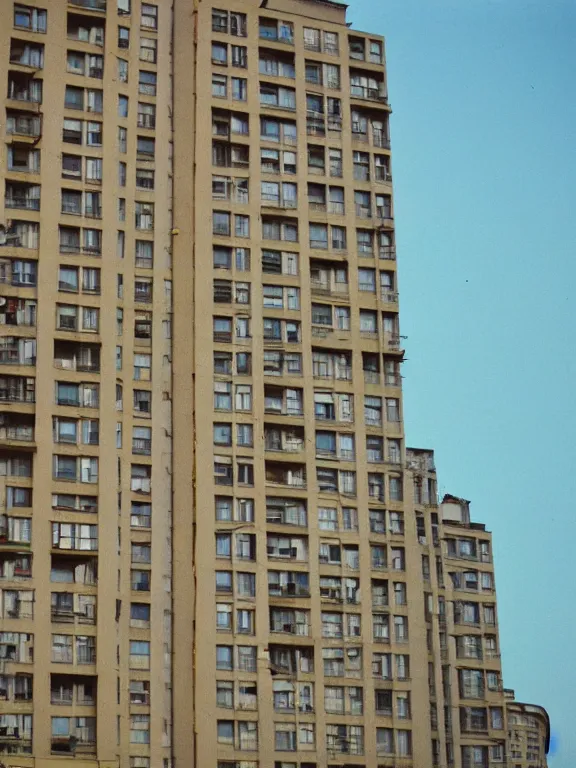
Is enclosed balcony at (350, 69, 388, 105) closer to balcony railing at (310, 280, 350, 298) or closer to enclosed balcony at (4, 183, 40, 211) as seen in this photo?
balcony railing at (310, 280, 350, 298)

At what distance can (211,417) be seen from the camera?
55.8 meters

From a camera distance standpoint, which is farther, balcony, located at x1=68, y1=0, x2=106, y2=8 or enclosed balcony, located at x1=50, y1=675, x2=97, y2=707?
balcony, located at x1=68, y1=0, x2=106, y2=8

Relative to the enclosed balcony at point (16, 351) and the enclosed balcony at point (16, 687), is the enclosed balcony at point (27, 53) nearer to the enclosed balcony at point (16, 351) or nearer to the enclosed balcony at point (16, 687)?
the enclosed balcony at point (16, 351)

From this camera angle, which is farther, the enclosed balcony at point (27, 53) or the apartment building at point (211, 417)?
the enclosed balcony at point (27, 53)

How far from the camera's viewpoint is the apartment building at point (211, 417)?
52906 millimetres

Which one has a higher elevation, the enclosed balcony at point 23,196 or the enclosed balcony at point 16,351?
the enclosed balcony at point 23,196

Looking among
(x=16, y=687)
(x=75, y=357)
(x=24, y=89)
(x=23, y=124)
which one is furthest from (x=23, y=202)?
(x=16, y=687)

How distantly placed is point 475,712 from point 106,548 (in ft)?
48.7

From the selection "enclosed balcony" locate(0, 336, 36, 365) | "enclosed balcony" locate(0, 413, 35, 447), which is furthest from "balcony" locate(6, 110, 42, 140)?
"enclosed balcony" locate(0, 413, 35, 447)

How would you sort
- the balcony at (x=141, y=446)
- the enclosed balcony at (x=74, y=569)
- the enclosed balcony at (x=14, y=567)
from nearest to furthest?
the enclosed balcony at (x=14, y=567)
the enclosed balcony at (x=74, y=569)
the balcony at (x=141, y=446)

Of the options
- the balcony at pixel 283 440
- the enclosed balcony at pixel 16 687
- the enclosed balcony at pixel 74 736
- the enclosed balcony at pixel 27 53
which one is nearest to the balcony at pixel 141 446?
the balcony at pixel 283 440

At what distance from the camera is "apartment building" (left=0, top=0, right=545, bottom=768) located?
174 ft

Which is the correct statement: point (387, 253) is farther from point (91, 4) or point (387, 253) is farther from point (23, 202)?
point (91, 4)

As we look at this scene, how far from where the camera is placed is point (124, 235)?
186 ft
